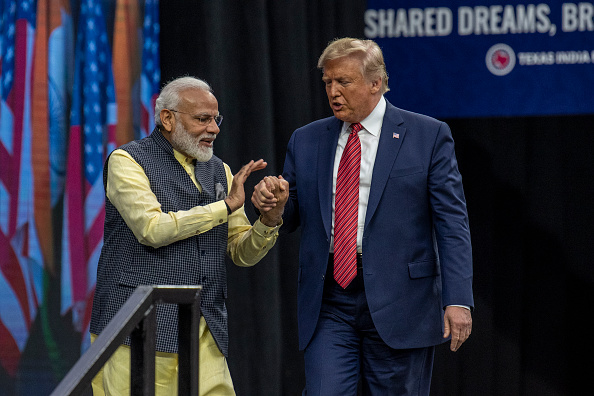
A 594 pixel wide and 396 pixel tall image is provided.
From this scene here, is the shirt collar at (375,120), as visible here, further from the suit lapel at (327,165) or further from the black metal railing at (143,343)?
the black metal railing at (143,343)

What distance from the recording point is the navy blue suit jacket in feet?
8.95

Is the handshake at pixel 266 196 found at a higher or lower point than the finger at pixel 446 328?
higher

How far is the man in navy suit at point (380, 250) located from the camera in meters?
2.73

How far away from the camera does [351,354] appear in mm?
2783

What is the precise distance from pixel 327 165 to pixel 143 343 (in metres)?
1.34

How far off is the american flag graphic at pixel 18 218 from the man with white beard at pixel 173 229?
4.80ft

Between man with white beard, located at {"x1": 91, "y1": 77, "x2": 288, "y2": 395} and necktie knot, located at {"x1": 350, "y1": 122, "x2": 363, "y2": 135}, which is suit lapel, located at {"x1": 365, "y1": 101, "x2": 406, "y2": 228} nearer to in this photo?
necktie knot, located at {"x1": 350, "y1": 122, "x2": 363, "y2": 135}

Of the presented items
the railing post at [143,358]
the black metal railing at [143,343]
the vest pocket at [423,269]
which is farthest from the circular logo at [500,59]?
the railing post at [143,358]

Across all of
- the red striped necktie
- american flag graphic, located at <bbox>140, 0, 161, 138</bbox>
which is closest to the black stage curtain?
american flag graphic, located at <bbox>140, 0, 161, 138</bbox>

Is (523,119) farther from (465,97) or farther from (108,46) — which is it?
(108,46)

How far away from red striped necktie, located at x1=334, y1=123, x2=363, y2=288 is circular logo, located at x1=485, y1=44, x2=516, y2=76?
5.32ft

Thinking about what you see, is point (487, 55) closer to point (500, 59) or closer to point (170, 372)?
point (500, 59)

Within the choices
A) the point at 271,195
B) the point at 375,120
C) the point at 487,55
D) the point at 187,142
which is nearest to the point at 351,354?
the point at 271,195

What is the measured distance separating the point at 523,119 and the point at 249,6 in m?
1.58
